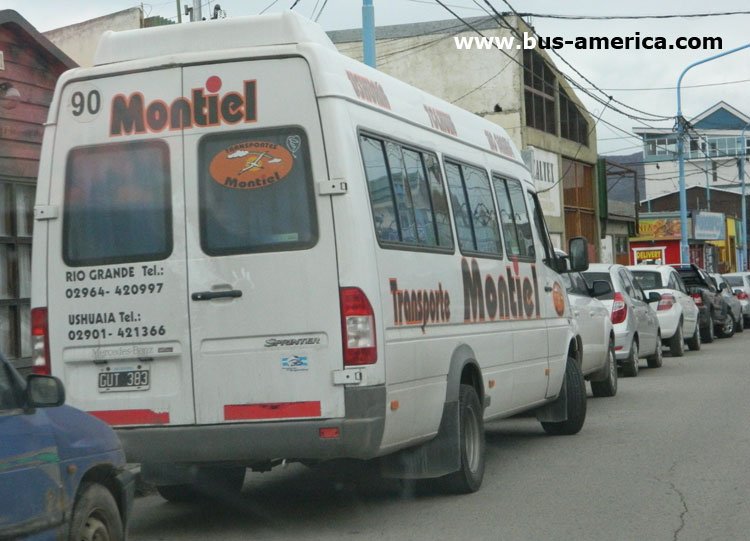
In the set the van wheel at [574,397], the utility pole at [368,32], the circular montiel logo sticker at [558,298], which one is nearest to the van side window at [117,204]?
the circular montiel logo sticker at [558,298]

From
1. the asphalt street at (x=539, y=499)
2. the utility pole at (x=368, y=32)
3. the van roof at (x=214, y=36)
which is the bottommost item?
the asphalt street at (x=539, y=499)

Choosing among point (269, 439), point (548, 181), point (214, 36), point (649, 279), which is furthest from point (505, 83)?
point (269, 439)

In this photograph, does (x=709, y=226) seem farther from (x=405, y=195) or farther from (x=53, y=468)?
(x=53, y=468)

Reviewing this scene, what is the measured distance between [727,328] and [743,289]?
18.6 feet

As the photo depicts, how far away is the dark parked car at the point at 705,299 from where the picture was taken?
2830 cm

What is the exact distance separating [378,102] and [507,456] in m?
4.15

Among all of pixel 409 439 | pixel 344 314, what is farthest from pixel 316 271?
pixel 409 439

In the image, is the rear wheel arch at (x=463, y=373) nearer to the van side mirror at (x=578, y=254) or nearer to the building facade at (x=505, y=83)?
the van side mirror at (x=578, y=254)

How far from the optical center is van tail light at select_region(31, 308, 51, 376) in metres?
7.86

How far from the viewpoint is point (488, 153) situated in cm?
1055

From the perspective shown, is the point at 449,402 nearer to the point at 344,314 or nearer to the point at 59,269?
the point at 344,314

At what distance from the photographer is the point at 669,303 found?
2358cm

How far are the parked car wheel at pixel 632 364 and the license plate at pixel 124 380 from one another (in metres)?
12.3

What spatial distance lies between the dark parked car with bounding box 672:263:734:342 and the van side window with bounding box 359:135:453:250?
1986 cm
